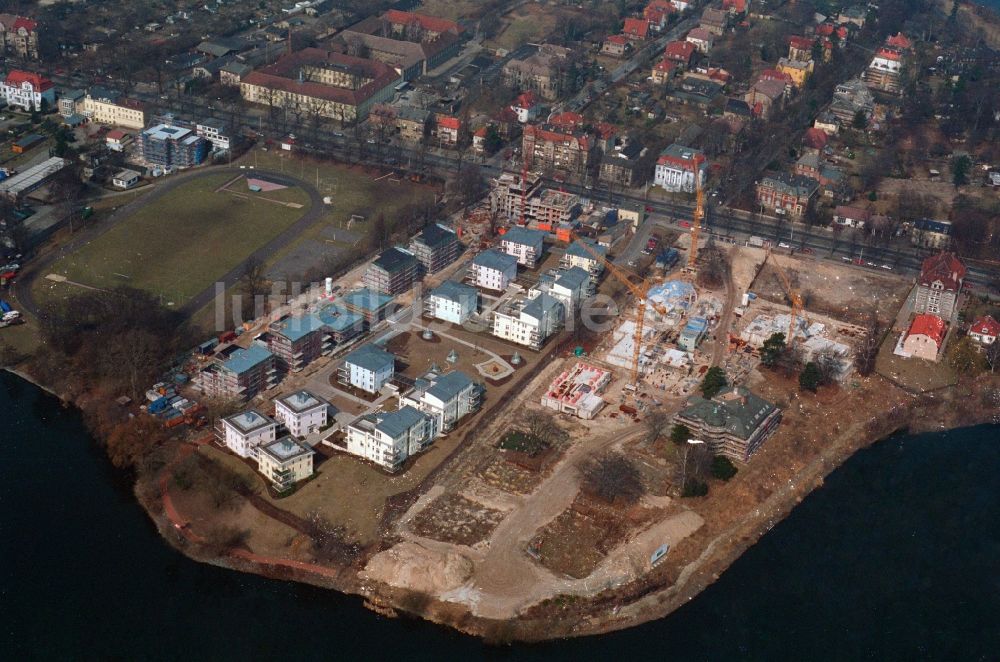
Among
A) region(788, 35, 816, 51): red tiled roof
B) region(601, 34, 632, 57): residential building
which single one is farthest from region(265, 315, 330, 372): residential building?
region(788, 35, 816, 51): red tiled roof

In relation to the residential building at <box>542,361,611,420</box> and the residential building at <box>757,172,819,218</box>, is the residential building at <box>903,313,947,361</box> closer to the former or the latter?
the residential building at <box>757,172,819,218</box>

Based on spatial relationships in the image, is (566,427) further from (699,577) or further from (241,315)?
(241,315)

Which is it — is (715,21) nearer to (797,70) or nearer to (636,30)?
(636,30)

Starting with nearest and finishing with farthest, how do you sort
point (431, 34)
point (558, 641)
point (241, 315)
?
point (558, 641) < point (241, 315) < point (431, 34)

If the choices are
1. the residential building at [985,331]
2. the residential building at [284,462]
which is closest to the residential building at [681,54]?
the residential building at [985,331]

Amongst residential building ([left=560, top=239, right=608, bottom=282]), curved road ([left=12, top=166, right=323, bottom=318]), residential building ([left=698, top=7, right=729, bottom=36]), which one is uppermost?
residential building ([left=698, top=7, right=729, bottom=36])

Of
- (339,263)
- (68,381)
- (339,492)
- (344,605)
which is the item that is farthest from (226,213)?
(344,605)

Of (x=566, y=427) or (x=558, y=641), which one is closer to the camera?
(x=558, y=641)
